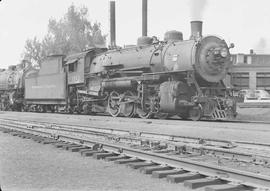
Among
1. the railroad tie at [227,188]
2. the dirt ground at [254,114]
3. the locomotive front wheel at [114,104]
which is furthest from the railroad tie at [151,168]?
the locomotive front wheel at [114,104]

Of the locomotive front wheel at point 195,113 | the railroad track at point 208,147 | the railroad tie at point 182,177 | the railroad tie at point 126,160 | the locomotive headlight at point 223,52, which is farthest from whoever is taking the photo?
the locomotive headlight at point 223,52

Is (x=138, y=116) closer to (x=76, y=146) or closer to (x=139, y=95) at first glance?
(x=139, y=95)

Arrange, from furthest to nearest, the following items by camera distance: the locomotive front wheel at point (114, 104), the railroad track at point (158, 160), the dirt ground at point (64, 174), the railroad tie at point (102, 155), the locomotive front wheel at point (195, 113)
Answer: the locomotive front wheel at point (114, 104) → the locomotive front wheel at point (195, 113) → the railroad tie at point (102, 155) → the dirt ground at point (64, 174) → the railroad track at point (158, 160)

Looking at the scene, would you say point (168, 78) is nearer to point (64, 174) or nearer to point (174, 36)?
point (174, 36)

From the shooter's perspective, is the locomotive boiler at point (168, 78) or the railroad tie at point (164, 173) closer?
the railroad tie at point (164, 173)

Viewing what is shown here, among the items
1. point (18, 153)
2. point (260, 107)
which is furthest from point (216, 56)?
point (18, 153)

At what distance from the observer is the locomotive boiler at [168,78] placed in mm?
15445

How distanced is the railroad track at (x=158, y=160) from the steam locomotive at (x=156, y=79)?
5.51 metres

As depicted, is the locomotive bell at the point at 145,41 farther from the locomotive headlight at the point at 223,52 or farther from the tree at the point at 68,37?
the tree at the point at 68,37

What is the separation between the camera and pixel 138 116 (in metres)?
18.0

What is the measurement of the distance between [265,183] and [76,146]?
490 cm

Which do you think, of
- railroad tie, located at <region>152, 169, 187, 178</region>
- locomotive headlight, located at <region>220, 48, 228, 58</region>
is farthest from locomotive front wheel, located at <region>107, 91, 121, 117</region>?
railroad tie, located at <region>152, 169, 187, 178</region>

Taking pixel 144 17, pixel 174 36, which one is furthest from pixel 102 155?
pixel 144 17

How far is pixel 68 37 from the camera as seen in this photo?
57.0 m
